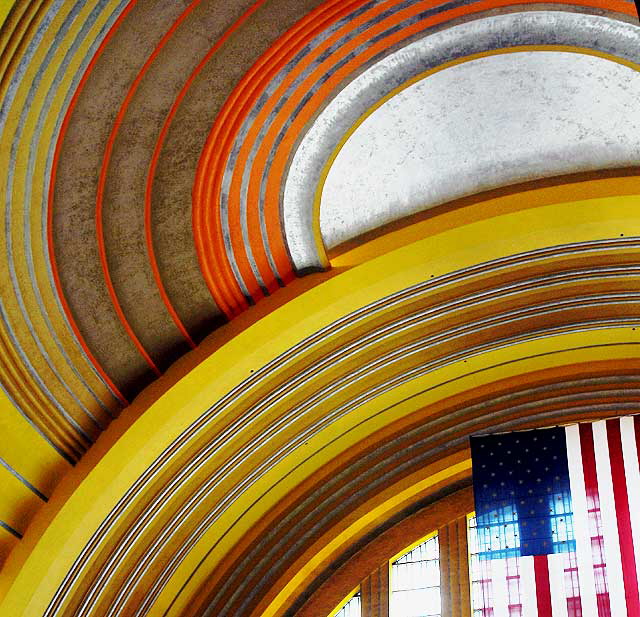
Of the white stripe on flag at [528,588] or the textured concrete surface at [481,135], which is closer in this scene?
the textured concrete surface at [481,135]

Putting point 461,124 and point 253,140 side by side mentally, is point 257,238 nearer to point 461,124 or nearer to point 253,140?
point 253,140

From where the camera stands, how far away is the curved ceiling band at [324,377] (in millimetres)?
11555

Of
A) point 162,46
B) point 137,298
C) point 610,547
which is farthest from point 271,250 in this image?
point 610,547

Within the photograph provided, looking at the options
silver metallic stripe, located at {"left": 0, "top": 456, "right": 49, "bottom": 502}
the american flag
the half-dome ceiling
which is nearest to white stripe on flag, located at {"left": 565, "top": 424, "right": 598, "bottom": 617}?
the american flag

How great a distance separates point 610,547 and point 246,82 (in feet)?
21.6

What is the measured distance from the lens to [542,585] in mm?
11961

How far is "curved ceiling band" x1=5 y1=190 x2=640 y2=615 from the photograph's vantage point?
37.9ft

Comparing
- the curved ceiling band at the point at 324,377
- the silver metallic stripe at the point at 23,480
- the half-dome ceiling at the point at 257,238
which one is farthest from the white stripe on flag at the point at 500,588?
the silver metallic stripe at the point at 23,480

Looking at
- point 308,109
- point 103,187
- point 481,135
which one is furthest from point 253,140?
point 481,135

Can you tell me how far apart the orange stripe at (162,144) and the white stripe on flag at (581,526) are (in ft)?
14.8

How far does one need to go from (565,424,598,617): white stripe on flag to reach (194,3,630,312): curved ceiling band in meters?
4.00

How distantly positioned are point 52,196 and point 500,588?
682cm

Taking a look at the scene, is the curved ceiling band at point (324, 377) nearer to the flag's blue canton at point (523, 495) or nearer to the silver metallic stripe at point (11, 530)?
the silver metallic stripe at point (11, 530)

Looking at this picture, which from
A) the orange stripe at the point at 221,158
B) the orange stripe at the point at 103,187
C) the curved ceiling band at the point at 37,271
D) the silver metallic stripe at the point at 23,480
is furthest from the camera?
the silver metallic stripe at the point at 23,480
